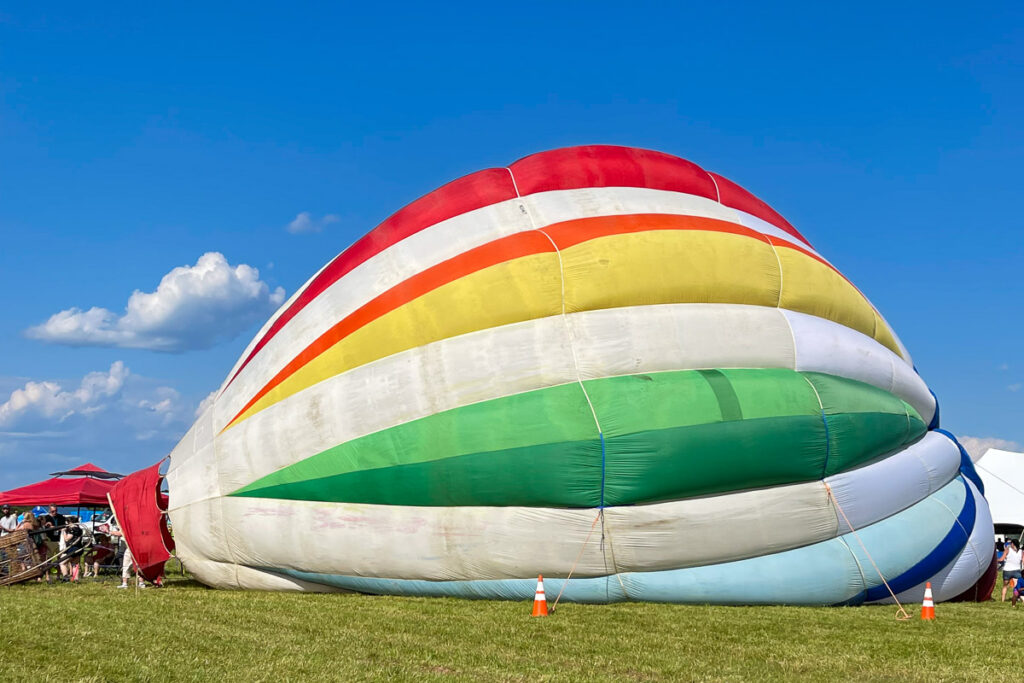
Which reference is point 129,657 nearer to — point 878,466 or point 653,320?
point 653,320

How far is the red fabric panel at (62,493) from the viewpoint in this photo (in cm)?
2109

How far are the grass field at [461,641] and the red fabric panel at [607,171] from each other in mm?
5928

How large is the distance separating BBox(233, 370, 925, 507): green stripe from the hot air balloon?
0.03 m

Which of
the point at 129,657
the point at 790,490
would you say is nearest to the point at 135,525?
the point at 129,657

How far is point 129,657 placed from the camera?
8000 mm

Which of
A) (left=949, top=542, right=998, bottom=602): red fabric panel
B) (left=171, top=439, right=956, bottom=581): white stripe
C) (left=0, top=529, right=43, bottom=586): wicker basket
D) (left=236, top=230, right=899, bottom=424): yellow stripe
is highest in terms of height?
(left=236, top=230, right=899, bottom=424): yellow stripe

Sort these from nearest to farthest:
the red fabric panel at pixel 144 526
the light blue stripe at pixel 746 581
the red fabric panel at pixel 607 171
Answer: the light blue stripe at pixel 746 581 < the red fabric panel at pixel 144 526 < the red fabric panel at pixel 607 171

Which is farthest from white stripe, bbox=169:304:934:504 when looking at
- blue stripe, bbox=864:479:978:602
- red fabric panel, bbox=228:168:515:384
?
blue stripe, bbox=864:479:978:602

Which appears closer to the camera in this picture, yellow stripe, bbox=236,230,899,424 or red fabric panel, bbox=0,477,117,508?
yellow stripe, bbox=236,230,899,424

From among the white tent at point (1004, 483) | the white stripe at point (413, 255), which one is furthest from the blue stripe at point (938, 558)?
the white tent at point (1004, 483)

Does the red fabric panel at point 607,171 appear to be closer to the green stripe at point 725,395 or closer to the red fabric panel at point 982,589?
the green stripe at point 725,395

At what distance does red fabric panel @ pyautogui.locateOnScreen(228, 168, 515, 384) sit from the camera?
13531 mm

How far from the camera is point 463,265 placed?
12719mm

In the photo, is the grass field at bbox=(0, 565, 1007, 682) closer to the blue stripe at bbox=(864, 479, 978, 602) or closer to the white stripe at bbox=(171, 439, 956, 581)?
the blue stripe at bbox=(864, 479, 978, 602)
